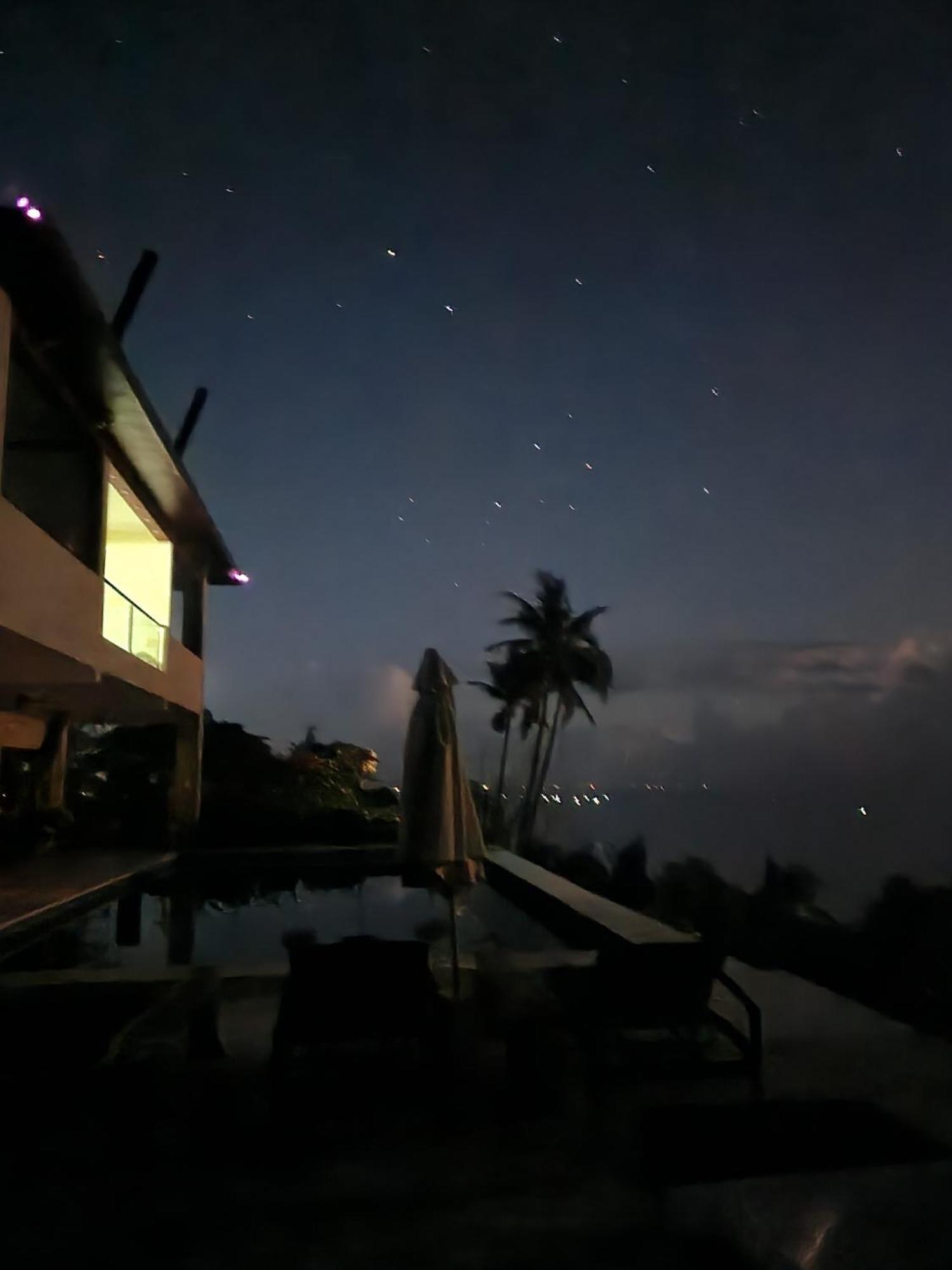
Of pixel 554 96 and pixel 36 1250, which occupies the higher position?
pixel 554 96

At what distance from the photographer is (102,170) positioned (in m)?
8.97

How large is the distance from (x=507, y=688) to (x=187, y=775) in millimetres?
16678

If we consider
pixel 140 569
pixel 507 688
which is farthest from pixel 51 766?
pixel 507 688

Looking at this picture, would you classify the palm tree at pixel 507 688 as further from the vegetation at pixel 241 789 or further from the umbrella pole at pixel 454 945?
the umbrella pole at pixel 454 945

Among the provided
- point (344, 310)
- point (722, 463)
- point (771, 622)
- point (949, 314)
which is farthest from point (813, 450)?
point (771, 622)

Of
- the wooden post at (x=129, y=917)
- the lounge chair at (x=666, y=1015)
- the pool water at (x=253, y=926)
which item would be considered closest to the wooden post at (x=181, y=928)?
the pool water at (x=253, y=926)

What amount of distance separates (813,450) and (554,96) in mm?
7474

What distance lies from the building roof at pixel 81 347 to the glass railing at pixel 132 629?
1.67 meters

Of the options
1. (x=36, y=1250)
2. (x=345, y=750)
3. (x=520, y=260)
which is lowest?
(x=36, y=1250)

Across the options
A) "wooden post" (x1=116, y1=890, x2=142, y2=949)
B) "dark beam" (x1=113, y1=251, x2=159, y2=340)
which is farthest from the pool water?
"dark beam" (x1=113, y1=251, x2=159, y2=340)

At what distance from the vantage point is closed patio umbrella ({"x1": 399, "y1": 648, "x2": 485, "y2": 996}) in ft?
19.0

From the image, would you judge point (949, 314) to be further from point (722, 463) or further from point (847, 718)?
point (847, 718)

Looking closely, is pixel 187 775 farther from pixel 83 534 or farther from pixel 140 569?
pixel 83 534

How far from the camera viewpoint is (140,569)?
1503cm
